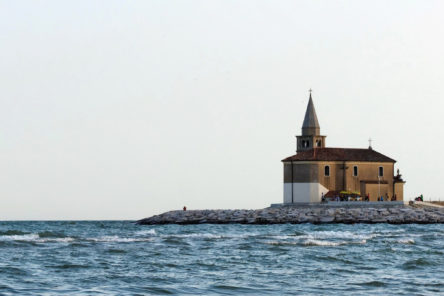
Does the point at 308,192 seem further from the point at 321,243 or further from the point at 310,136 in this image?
the point at 321,243

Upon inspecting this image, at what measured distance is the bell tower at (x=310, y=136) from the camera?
86.9 metres

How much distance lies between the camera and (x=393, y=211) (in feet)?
224

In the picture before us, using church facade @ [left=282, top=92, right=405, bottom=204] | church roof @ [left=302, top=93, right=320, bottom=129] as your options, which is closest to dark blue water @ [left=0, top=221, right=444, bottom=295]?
church facade @ [left=282, top=92, right=405, bottom=204]

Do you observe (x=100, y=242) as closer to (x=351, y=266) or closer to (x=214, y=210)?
(x=351, y=266)

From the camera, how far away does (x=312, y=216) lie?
67875mm

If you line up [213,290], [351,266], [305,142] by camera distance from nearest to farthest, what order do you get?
[213,290], [351,266], [305,142]

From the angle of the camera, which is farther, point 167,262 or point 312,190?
point 312,190

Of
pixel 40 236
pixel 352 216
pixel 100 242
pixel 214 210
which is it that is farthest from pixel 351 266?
pixel 214 210

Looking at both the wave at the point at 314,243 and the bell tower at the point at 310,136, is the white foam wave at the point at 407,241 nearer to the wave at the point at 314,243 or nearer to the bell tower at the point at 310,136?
the wave at the point at 314,243

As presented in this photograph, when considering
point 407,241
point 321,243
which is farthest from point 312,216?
point 321,243

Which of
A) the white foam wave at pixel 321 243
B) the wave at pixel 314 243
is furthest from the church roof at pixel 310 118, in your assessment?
the white foam wave at pixel 321 243

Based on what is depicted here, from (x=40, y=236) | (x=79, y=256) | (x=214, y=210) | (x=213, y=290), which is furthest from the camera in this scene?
(x=214, y=210)

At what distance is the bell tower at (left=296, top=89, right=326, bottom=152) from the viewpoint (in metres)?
86.9

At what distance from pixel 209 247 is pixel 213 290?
13341 millimetres
